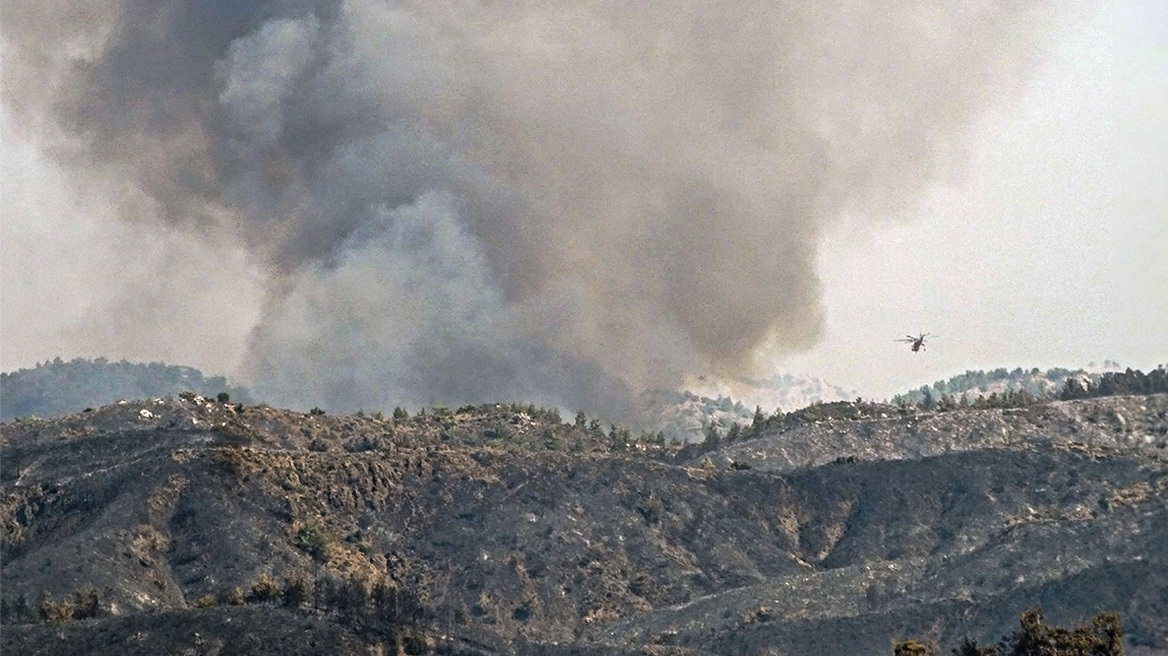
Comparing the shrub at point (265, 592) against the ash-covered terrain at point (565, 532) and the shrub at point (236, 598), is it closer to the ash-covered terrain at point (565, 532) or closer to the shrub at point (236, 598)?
the ash-covered terrain at point (565, 532)

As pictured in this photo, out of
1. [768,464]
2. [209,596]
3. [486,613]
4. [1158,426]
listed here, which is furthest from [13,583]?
[1158,426]

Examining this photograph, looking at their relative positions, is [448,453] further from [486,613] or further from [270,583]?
[270,583]

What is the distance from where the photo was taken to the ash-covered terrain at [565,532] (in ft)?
373

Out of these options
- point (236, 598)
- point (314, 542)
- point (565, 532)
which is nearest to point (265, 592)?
point (236, 598)

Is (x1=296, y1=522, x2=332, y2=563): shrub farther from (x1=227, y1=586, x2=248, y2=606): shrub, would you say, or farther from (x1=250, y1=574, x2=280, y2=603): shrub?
(x1=250, y1=574, x2=280, y2=603): shrub

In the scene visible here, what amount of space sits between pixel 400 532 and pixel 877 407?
156ft

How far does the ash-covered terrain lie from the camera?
373 feet

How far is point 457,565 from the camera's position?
136m

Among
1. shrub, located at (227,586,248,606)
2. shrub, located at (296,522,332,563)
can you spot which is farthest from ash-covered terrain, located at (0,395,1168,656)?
shrub, located at (227,586,248,606)

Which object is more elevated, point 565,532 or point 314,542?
point 565,532

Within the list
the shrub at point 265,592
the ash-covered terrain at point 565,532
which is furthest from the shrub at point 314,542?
the shrub at point 265,592

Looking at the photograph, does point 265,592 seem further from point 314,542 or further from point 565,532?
point 565,532

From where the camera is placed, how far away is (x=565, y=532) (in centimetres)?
13875

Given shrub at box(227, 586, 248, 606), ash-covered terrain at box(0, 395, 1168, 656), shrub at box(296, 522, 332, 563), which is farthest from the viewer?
shrub at box(296, 522, 332, 563)
